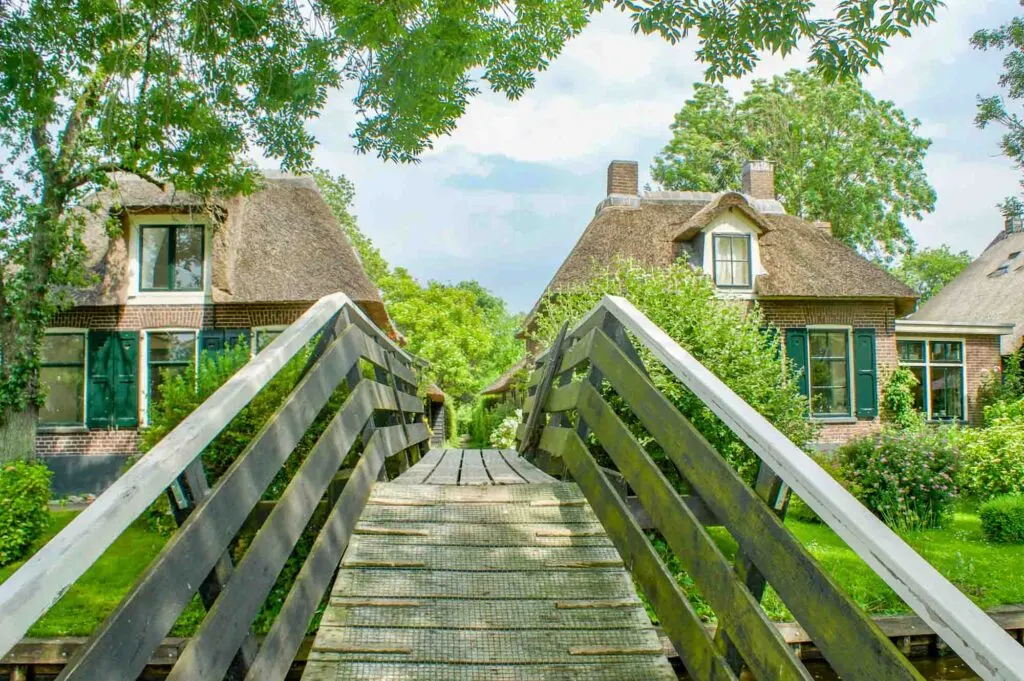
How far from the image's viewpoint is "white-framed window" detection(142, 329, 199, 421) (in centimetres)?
1355

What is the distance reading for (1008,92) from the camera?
1603 centimetres

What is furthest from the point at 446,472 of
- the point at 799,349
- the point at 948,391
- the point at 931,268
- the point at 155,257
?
the point at 931,268

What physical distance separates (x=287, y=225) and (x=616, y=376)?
44.6 ft

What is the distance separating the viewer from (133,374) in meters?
13.4

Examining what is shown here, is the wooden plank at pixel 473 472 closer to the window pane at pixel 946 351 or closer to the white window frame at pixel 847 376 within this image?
the white window frame at pixel 847 376

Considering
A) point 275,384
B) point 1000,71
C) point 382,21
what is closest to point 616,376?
point 275,384

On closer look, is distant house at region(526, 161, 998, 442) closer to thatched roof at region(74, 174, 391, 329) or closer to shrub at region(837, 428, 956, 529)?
thatched roof at region(74, 174, 391, 329)

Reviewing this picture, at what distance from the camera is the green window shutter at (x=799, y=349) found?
49.6 ft

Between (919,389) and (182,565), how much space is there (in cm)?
1788

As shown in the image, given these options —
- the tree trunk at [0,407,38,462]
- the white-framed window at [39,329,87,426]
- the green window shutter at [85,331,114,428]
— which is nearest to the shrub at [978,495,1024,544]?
the tree trunk at [0,407,38,462]

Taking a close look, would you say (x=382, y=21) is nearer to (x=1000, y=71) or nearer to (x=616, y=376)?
(x=616, y=376)

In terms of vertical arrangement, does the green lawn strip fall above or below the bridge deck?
below

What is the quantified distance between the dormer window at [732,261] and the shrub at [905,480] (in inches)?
272

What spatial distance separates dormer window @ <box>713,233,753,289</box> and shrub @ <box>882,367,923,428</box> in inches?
141
